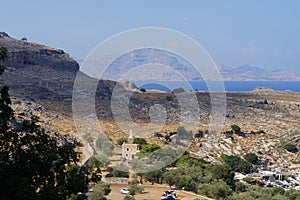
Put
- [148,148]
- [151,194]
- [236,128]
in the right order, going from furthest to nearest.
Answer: [236,128] → [148,148] → [151,194]

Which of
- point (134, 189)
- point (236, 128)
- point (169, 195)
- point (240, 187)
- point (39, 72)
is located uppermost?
point (39, 72)

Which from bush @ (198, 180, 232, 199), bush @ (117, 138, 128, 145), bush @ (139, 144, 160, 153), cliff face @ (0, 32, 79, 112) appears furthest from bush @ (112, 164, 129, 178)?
cliff face @ (0, 32, 79, 112)

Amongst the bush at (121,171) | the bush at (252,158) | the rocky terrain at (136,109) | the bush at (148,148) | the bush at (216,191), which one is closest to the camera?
the bush at (216,191)

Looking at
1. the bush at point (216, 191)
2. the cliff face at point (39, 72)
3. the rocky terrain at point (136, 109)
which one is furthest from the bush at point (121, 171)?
the cliff face at point (39, 72)

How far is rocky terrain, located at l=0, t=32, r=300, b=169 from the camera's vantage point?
42438 millimetres

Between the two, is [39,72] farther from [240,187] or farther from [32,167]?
[32,167]

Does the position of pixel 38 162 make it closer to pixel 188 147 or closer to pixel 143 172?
pixel 143 172

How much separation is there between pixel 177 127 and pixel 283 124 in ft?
53.8

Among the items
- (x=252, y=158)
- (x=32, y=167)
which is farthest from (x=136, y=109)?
(x=32, y=167)

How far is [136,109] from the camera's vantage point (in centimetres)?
5278

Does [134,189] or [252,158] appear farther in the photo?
[252,158]

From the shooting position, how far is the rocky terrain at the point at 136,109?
42438 mm

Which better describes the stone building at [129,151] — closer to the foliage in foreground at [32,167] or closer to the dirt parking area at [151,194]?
the dirt parking area at [151,194]

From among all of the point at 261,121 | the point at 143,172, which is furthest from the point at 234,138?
the point at 143,172
